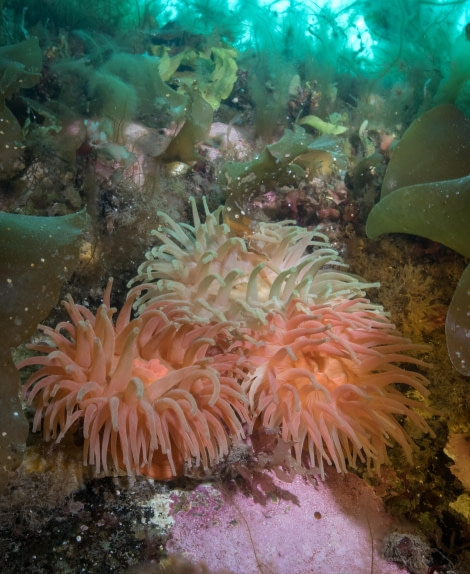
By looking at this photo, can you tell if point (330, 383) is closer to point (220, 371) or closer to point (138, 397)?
point (220, 371)

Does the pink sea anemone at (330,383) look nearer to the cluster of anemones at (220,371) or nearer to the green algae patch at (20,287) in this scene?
the cluster of anemones at (220,371)

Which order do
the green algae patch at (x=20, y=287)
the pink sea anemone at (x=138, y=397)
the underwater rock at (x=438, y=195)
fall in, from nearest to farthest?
the green algae patch at (x=20, y=287), the pink sea anemone at (x=138, y=397), the underwater rock at (x=438, y=195)

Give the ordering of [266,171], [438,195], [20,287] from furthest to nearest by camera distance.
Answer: [266,171]
[438,195]
[20,287]

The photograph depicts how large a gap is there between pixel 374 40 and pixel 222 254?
6472mm

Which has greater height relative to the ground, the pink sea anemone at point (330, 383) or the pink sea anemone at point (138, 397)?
the pink sea anemone at point (330, 383)

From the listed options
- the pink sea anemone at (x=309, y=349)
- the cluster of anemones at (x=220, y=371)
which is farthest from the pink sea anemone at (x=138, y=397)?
the pink sea anemone at (x=309, y=349)

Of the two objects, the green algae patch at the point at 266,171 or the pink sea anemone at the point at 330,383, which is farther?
the green algae patch at the point at 266,171

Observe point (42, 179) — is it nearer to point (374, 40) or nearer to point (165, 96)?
point (165, 96)

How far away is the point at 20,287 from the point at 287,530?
1847mm

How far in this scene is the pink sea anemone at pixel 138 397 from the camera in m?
2.17

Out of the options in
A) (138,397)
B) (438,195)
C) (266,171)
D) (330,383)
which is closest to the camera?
(138,397)

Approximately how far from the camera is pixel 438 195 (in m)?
2.80

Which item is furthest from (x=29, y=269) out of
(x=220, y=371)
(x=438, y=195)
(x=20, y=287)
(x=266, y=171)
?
(x=438, y=195)

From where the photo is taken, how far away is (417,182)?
10.8 feet
